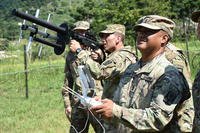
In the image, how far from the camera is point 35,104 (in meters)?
12.1

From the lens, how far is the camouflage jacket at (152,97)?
128 inches

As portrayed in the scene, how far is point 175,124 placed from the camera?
141 inches

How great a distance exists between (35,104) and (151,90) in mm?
8946

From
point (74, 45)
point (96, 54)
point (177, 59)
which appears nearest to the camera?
point (177, 59)

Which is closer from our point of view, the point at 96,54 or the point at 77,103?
the point at 96,54

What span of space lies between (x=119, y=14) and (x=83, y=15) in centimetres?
1174

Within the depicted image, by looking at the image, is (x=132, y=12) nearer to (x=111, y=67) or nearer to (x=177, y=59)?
(x=111, y=67)

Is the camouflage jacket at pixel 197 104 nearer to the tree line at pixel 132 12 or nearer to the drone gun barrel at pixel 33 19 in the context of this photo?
the drone gun barrel at pixel 33 19

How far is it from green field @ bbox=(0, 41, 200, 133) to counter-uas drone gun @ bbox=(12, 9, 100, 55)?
3469 mm

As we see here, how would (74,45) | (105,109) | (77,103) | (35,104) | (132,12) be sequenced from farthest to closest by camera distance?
(132,12)
(35,104)
(77,103)
(74,45)
(105,109)

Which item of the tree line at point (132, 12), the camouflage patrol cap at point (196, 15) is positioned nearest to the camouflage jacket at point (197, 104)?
the camouflage patrol cap at point (196, 15)

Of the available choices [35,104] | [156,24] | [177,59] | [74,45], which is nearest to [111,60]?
[74,45]

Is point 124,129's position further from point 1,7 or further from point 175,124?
point 1,7

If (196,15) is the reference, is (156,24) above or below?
below
